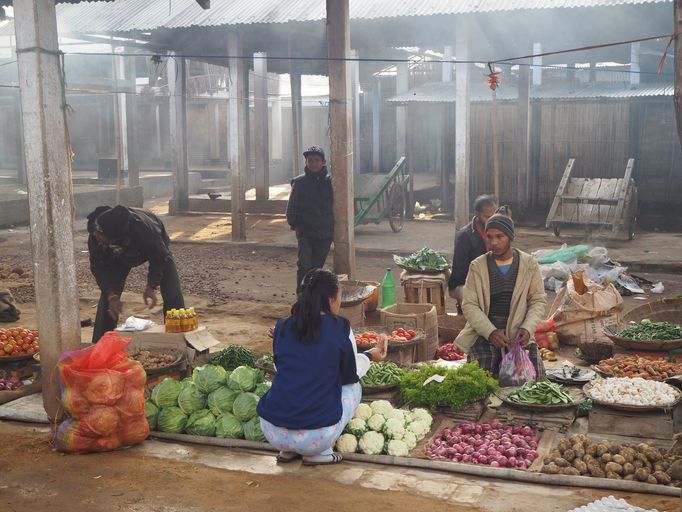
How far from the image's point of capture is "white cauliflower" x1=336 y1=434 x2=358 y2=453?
5141mm

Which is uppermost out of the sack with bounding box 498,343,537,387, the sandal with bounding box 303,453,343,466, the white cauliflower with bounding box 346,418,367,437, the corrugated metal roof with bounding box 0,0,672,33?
the corrugated metal roof with bounding box 0,0,672,33

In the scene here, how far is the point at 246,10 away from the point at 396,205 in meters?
4.74

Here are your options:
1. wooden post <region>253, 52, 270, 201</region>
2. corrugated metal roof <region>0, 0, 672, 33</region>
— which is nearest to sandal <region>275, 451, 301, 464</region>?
corrugated metal roof <region>0, 0, 672, 33</region>

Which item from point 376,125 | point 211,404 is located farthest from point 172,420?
point 376,125

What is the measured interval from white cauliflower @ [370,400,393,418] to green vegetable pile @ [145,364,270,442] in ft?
2.50

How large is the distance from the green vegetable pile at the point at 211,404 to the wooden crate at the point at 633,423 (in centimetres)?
220

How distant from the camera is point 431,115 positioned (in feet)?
63.8

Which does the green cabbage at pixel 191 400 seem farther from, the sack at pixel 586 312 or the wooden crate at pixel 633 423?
the sack at pixel 586 312

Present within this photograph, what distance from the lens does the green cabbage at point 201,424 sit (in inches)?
216

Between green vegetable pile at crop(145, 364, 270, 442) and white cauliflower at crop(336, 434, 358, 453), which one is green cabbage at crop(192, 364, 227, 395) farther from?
white cauliflower at crop(336, 434, 358, 453)

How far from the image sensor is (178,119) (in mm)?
18562

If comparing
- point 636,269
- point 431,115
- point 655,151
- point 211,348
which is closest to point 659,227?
point 655,151

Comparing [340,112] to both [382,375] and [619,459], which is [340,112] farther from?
[619,459]

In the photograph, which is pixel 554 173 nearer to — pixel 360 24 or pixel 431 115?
pixel 431 115
